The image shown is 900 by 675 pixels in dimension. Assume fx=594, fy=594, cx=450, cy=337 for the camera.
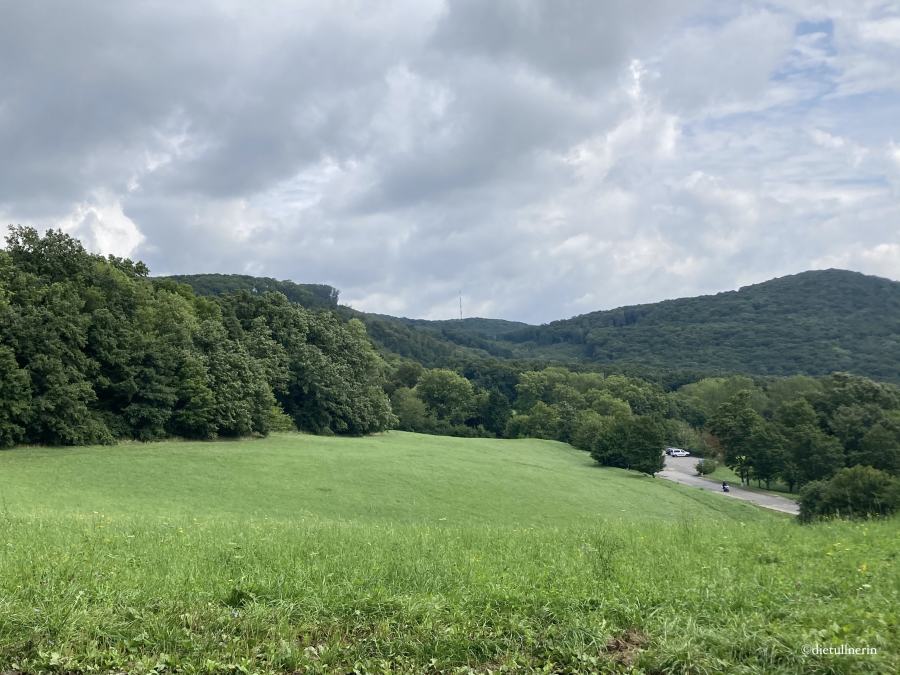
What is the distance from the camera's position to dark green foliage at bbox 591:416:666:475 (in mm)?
64562

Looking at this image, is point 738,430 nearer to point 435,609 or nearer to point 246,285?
point 435,609

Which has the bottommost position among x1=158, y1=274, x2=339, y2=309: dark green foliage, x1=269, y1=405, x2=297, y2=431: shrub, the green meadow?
x1=269, y1=405, x2=297, y2=431: shrub

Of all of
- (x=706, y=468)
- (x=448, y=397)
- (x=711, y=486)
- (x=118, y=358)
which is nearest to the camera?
(x=118, y=358)

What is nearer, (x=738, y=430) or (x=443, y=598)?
(x=443, y=598)

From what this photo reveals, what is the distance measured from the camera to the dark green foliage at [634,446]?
64562 millimetres

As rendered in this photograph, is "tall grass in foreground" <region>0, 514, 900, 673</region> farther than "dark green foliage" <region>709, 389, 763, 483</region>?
No

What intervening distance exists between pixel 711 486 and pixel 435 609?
79017 millimetres

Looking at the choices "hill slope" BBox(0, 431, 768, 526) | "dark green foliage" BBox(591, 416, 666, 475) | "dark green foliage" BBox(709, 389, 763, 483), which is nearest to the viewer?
"hill slope" BBox(0, 431, 768, 526)

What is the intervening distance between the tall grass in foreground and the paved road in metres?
41.0

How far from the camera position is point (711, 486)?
7594 centimetres

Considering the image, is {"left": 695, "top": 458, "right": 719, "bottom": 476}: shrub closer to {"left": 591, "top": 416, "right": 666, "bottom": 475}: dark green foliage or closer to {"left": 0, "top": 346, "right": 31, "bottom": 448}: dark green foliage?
{"left": 591, "top": 416, "right": 666, "bottom": 475}: dark green foliage

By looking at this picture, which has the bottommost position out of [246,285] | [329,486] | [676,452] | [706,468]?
[676,452]

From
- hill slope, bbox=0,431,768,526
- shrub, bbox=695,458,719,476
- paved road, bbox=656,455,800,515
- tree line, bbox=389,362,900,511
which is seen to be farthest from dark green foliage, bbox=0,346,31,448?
shrub, bbox=695,458,719,476

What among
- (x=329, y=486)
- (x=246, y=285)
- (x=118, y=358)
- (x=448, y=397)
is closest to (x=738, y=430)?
(x=448, y=397)
